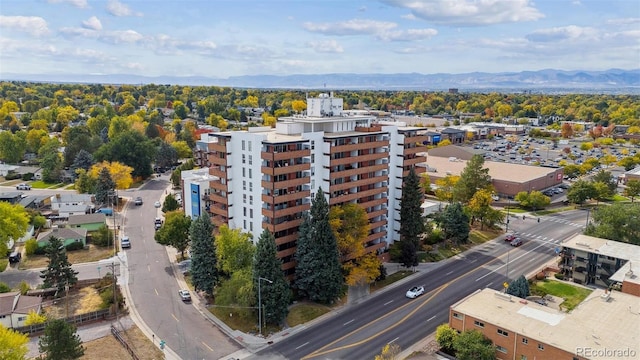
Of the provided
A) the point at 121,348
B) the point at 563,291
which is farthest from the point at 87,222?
the point at 563,291

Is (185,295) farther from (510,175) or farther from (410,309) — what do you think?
(510,175)

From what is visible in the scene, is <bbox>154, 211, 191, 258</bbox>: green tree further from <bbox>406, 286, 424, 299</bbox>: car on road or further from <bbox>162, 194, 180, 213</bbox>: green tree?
<bbox>406, 286, 424, 299</bbox>: car on road

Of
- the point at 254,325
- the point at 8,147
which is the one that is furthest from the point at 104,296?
the point at 8,147

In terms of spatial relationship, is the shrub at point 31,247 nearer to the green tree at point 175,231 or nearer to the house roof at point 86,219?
the house roof at point 86,219

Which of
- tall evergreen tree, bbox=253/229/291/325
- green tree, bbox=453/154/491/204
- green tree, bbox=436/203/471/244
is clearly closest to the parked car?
tall evergreen tree, bbox=253/229/291/325

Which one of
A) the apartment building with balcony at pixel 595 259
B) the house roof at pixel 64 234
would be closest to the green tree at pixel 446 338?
the apartment building with balcony at pixel 595 259
